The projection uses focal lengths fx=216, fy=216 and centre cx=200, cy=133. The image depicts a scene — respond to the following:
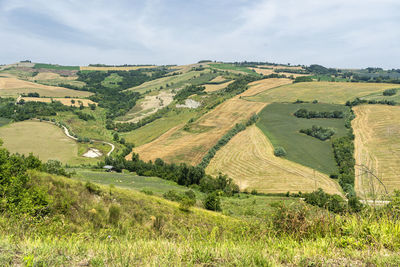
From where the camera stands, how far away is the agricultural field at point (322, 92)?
4474 inches

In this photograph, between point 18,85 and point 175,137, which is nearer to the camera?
point 175,137

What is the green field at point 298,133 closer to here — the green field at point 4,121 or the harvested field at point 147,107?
the harvested field at point 147,107

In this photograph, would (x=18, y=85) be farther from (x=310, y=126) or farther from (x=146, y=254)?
(x=146, y=254)

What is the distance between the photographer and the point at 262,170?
197 feet

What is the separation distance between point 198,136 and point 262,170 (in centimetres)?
3636

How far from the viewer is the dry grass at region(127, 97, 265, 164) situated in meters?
78.0

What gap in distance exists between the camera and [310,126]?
8356 cm

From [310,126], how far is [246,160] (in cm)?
3532

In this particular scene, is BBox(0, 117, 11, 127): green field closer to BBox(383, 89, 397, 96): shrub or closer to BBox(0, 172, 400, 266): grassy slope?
BBox(0, 172, 400, 266): grassy slope

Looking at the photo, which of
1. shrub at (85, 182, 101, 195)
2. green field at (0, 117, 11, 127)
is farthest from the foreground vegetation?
green field at (0, 117, 11, 127)

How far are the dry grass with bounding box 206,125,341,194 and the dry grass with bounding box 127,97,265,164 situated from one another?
9.29 metres

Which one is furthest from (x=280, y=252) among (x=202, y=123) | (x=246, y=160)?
(x=202, y=123)

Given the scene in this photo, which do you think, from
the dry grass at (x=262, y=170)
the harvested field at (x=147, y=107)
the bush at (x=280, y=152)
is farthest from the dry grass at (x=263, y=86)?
the bush at (x=280, y=152)

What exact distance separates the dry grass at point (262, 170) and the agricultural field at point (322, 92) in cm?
5680
